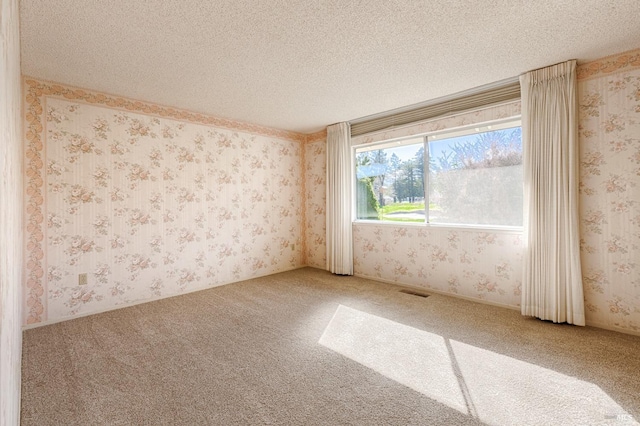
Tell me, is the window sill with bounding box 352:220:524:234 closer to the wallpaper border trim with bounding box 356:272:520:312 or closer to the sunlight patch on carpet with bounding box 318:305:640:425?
the wallpaper border trim with bounding box 356:272:520:312

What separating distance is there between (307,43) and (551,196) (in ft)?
8.93

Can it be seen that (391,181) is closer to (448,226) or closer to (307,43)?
(448,226)

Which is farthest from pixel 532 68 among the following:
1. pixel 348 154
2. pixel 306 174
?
pixel 306 174

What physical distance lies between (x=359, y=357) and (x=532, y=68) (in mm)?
3179

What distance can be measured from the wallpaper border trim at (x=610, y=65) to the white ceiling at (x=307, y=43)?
94 millimetres

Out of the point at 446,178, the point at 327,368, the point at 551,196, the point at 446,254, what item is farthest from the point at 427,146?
the point at 327,368

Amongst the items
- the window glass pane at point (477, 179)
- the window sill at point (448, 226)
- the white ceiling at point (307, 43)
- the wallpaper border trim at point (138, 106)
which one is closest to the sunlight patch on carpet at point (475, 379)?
the window sill at point (448, 226)

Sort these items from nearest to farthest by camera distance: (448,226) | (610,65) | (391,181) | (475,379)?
(475,379) < (610,65) < (448,226) < (391,181)

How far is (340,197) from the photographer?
4965 millimetres

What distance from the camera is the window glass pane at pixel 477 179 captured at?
3.46 m

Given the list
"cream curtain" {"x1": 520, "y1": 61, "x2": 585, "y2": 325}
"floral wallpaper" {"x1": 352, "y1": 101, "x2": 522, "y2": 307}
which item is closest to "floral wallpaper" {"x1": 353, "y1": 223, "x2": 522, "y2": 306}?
"floral wallpaper" {"x1": 352, "y1": 101, "x2": 522, "y2": 307}

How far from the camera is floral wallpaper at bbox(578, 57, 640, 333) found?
2678 mm

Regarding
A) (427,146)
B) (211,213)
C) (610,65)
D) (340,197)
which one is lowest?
(211,213)

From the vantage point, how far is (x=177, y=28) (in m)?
2.23
